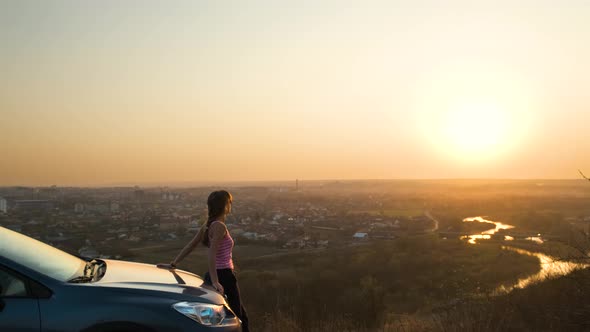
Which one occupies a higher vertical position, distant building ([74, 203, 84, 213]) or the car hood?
the car hood

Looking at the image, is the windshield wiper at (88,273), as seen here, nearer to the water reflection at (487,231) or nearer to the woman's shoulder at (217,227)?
the woman's shoulder at (217,227)

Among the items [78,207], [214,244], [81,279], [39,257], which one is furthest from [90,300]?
[78,207]

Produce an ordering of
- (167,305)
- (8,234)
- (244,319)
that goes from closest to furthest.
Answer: (167,305) < (8,234) < (244,319)

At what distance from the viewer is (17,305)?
3.72 m

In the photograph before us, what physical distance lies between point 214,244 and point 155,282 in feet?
3.40

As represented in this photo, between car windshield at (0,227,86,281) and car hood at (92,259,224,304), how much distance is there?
0.29m

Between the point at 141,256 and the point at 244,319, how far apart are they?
1509cm

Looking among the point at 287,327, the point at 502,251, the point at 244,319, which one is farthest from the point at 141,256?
the point at 502,251

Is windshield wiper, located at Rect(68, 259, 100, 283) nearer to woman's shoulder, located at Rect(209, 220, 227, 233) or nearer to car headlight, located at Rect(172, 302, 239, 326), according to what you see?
car headlight, located at Rect(172, 302, 239, 326)

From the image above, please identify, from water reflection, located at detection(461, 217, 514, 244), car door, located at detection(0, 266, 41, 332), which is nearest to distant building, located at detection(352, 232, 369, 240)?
water reflection, located at detection(461, 217, 514, 244)

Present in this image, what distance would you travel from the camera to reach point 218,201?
561 centimetres

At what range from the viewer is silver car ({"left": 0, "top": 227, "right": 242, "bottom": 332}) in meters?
3.75

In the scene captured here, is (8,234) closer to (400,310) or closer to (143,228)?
(400,310)

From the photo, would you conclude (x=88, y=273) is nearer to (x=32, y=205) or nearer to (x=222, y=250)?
(x=222, y=250)
